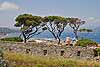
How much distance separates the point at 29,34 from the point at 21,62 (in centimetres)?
3809

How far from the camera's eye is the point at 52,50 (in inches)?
1212

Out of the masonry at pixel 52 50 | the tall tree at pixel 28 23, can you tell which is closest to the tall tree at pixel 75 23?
the tall tree at pixel 28 23

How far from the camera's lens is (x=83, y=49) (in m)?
30.1

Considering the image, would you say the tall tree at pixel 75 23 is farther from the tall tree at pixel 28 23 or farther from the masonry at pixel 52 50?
the masonry at pixel 52 50

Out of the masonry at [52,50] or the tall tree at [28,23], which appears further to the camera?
the tall tree at [28,23]

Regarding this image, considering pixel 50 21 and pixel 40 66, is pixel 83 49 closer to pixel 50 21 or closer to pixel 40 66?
pixel 40 66

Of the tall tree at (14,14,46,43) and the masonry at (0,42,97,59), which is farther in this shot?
the tall tree at (14,14,46,43)

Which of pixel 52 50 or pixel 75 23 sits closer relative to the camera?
pixel 52 50

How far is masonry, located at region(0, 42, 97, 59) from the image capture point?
98.6 feet

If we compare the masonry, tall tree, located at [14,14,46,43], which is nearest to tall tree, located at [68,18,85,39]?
tall tree, located at [14,14,46,43]

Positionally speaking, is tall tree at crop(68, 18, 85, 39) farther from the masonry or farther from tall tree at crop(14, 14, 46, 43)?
the masonry

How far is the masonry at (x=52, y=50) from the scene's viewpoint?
30062 mm

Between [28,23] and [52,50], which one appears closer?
[52,50]

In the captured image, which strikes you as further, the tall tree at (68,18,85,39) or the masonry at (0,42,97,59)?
the tall tree at (68,18,85,39)
